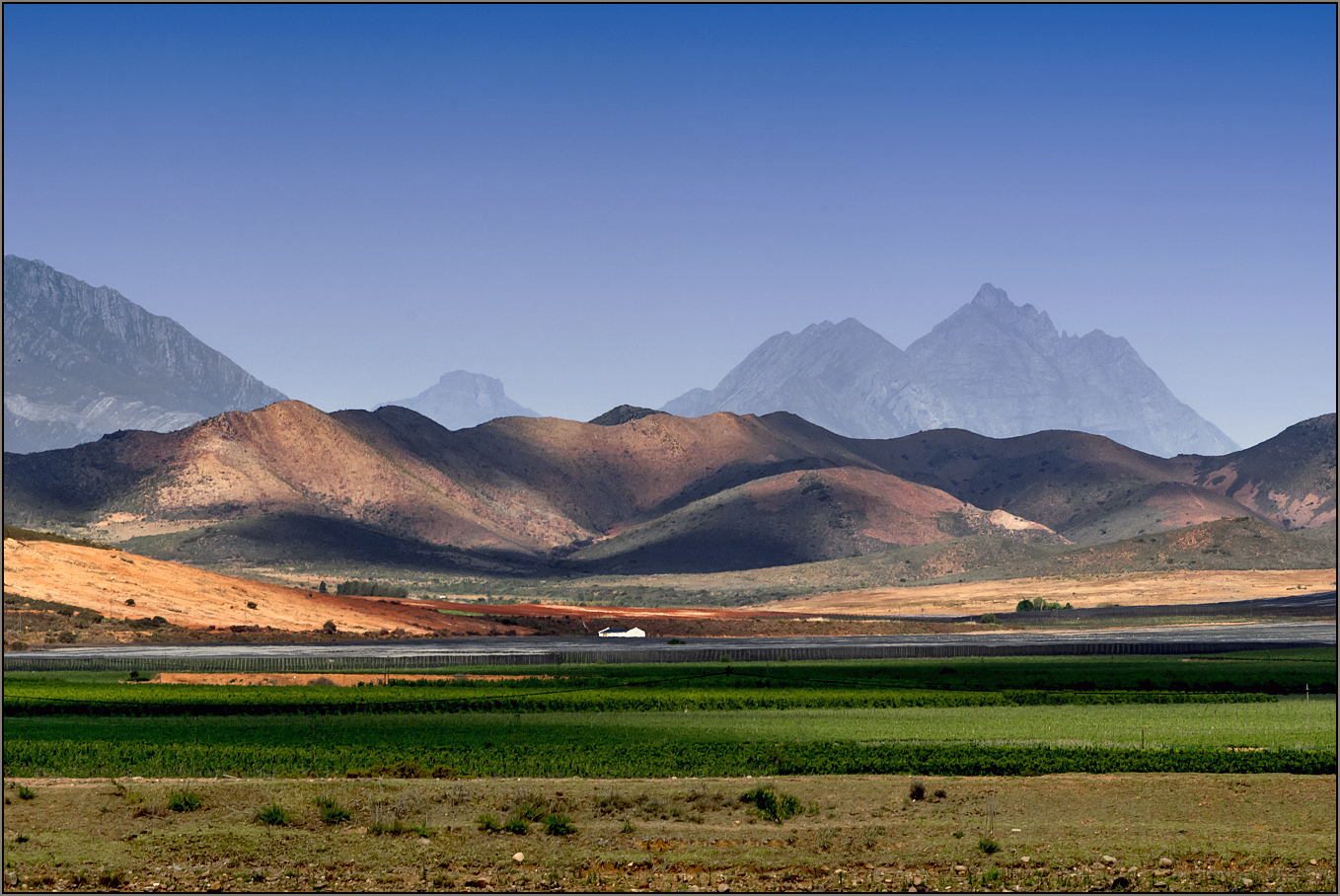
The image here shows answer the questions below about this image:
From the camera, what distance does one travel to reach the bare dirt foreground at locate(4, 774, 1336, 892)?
58.7ft

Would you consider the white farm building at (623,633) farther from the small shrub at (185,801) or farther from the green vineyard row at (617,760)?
the small shrub at (185,801)

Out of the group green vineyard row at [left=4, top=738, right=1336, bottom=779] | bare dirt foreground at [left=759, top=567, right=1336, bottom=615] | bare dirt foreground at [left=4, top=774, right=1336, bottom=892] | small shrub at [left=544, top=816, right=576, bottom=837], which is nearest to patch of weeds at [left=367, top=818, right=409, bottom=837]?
bare dirt foreground at [left=4, top=774, right=1336, bottom=892]

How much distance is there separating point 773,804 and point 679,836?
2.45 meters

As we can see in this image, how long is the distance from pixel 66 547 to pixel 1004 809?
83.9 meters

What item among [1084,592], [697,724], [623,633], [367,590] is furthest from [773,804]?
[367,590]

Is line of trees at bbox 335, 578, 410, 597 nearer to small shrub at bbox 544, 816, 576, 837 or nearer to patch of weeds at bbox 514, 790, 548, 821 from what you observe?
patch of weeds at bbox 514, 790, 548, 821

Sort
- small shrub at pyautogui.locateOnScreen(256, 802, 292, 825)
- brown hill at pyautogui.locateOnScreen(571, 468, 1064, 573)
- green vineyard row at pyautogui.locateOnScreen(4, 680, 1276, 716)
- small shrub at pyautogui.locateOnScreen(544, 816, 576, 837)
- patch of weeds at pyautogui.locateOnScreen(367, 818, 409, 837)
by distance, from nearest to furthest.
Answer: patch of weeds at pyautogui.locateOnScreen(367, 818, 409, 837) → small shrub at pyautogui.locateOnScreen(544, 816, 576, 837) → small shrub at pyautogui.locateOnScreen(256, 802, 292, 825) → green vineyard row at pyautogui.locateOnScreen(4, 680, 1276, 716) → brown hill at pyautogui.locateOnScreen(571, 468, 1064, 573)

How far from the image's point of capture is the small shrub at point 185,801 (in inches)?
850

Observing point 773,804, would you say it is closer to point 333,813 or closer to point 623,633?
point 333,813

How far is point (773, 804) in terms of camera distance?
22234 millimetres

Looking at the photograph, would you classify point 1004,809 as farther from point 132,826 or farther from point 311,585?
→ point 311,585

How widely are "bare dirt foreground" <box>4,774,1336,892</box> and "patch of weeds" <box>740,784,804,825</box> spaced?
191mm

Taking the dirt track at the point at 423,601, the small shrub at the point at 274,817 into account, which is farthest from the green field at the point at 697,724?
the dirt track at the point at 423,601

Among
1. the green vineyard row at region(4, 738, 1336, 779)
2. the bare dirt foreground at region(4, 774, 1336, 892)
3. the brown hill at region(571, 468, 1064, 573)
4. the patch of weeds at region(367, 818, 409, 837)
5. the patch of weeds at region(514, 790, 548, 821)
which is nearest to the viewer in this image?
the bare dirt foreground at region(4, 774, 1336, 892)
